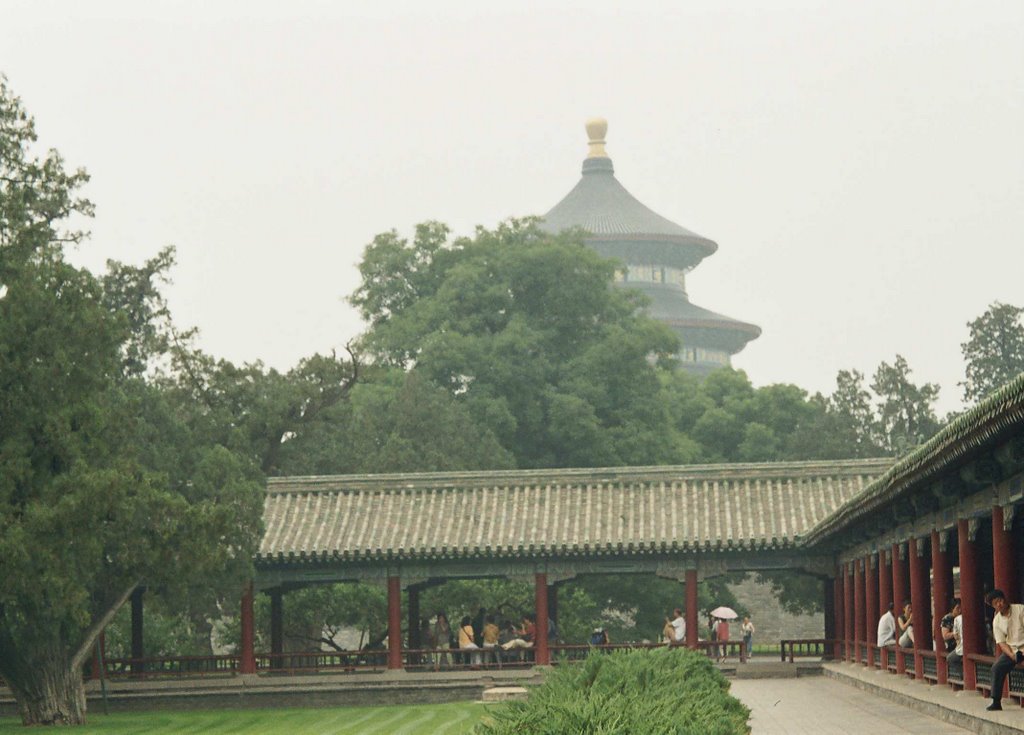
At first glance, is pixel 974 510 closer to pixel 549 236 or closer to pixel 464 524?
pixel 464 524

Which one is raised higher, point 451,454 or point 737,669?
point 451,454

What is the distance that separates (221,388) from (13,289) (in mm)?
13434

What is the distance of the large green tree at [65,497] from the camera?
31734mm

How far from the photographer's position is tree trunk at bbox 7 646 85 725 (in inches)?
1340

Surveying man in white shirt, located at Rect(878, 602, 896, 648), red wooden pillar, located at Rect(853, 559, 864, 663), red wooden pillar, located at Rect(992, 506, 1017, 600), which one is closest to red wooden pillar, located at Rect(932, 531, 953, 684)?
man in white shirt, located at Rect(878, 602, 896, 648)

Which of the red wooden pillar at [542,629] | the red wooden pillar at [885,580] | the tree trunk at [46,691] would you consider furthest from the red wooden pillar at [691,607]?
the tree trunk at [46,691]

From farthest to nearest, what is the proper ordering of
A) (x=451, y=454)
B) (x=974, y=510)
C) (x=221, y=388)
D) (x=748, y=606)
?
(x=748, y=606), (x=451, y=454), (x=221, y=388), (x=974, y=510)

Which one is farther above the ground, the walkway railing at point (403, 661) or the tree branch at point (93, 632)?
the tree branch at point (93, 632)

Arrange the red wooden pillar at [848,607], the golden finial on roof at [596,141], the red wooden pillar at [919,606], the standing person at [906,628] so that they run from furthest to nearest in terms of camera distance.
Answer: the golden finial on roof at [596,141], the red wooden pillar at [848,607], the standing person at [906,628], the red wooden pillar at [919,606]

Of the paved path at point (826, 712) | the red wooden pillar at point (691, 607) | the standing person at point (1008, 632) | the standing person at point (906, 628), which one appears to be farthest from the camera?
the red wooden pillar at point (691, 607)

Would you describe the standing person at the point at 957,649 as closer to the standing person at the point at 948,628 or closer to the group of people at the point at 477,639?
the standing person at the point at 948,628

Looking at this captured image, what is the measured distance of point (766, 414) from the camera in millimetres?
75625

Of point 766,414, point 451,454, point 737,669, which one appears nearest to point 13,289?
point 737,669

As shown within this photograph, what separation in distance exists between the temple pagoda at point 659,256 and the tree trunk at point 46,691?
Answer: 219 ft
